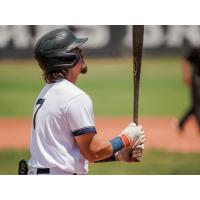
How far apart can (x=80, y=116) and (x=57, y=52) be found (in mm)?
448

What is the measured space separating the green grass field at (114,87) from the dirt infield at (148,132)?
0.63m

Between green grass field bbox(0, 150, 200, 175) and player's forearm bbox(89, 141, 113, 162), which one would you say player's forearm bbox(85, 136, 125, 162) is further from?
green grass field bbox(0, 150, 200, 175)

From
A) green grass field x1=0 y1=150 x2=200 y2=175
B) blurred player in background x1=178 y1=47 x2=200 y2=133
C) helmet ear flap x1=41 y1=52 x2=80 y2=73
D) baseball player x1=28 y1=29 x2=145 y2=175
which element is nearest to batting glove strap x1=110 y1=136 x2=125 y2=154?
baseball player x1=28 y1=29 x2=145 y2=175

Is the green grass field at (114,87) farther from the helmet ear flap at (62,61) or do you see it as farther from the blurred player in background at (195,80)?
the helmet ear flap at (62,61)

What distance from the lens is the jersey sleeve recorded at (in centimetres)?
386

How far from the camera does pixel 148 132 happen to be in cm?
1170

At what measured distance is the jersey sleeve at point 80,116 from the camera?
3.86 metres

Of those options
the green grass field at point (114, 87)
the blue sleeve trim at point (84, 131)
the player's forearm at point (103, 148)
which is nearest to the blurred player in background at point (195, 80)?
the green grass field at point (114, 87)

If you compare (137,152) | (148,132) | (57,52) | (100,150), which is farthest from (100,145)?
(148,132)

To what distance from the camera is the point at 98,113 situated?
559 inches

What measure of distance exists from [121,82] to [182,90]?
6.01 feet

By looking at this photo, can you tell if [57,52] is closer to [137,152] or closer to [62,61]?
[62,61]
